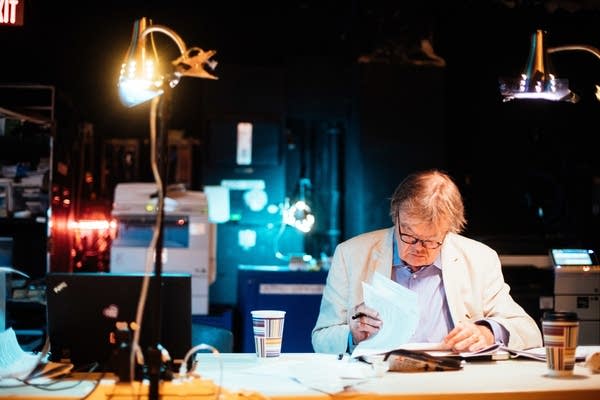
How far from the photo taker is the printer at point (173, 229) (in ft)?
17.0

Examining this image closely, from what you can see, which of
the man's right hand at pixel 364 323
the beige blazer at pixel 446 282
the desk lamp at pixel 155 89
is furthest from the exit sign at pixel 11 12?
the man's right hand at pixel 364 323

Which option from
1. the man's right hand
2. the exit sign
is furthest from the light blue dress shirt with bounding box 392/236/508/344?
the exit sign

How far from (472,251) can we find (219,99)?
12.3ft

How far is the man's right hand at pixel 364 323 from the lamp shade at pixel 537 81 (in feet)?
3.49

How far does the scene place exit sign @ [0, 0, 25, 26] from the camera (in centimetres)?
393

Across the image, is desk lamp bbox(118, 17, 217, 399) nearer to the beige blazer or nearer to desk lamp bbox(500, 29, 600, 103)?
the beige blazer

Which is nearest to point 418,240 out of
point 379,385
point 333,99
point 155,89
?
point 379,385

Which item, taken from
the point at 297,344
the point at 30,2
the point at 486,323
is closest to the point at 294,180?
the point at 297,344

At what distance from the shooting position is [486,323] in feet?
8.91

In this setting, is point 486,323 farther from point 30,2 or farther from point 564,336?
point 30,2

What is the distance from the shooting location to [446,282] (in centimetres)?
297

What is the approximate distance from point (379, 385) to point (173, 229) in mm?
3582

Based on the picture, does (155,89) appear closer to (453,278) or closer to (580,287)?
(453,278)

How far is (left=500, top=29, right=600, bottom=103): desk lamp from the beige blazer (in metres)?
0.76
